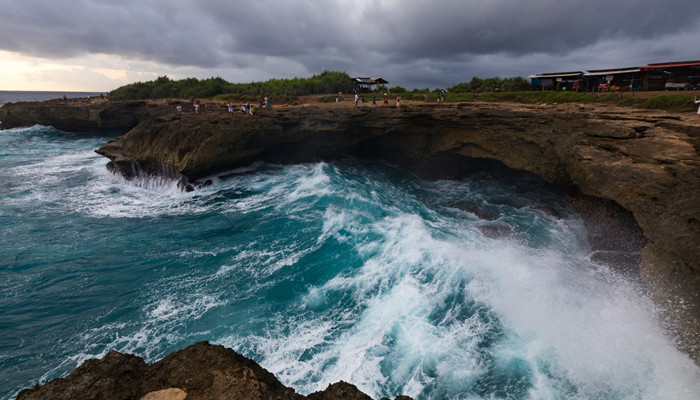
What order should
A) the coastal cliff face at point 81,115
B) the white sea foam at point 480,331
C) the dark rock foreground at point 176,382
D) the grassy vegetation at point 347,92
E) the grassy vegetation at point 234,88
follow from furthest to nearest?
the grassy vegetation at point 234,88 < the coastal cliff face at point 81,115 < the grassy vegetation at point 347,92 < the white sea foam at point 480,331 < the dark rock foreground at point 176,382

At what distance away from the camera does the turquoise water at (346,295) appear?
7.23m

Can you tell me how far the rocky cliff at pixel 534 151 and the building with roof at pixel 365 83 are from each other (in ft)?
54.4

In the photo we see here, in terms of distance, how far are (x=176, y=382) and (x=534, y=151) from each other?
1825cm

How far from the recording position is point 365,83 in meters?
39.5

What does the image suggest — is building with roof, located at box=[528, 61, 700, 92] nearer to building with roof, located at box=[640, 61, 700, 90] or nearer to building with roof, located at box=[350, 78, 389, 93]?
building with roof, located at box=[640, 61, 700, 90]

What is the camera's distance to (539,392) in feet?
22.1

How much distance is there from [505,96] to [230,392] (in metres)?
30.0

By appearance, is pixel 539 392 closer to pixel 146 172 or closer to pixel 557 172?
pixel 557 172

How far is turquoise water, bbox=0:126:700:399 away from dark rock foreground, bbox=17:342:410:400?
13.1 ft

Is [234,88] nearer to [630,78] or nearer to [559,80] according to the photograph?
[559,80]

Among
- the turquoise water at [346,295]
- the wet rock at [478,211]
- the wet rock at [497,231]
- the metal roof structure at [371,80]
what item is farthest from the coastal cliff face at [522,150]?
the metal roof structure at [371,80]

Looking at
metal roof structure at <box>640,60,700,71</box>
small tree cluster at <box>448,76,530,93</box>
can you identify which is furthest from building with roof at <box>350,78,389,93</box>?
metal roof structure at <box>640,60,700,71</box>

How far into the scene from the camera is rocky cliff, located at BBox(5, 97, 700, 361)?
29.0ft

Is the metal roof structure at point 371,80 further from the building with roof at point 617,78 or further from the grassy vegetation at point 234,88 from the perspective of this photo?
the building with roof at point 617,78
